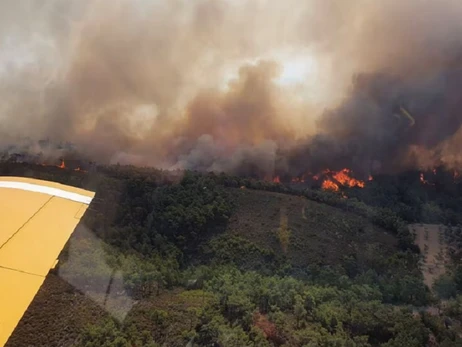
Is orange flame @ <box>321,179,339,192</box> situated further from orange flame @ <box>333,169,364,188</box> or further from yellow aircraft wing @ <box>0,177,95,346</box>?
yellow aircraft wing @ <box>0,177,95,346</box>

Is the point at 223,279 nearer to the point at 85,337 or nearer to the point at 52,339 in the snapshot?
the point at 85,337

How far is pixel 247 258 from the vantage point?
1143 inches

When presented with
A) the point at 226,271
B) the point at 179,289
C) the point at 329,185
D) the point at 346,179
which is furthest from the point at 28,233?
the point at 346,179

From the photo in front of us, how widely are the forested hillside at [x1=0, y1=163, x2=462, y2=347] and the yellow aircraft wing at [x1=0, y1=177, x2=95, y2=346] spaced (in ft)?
5.31

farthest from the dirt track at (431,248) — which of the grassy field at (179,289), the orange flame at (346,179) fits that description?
the orange flame at (346,179)

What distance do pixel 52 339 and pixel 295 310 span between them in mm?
12236

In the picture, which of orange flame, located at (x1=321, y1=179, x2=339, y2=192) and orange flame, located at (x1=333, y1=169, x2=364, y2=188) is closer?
orange flame, located at (x1=321, y1=179, x2=339, y2=192)

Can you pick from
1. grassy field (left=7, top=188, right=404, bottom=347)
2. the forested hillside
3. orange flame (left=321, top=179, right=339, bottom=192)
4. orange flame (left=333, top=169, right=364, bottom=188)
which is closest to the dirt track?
the forested hillside

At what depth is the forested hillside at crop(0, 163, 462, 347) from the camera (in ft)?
53.3

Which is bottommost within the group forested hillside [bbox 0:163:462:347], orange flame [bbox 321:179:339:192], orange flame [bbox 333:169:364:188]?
forested hillside [bbox 0:163:462:347]

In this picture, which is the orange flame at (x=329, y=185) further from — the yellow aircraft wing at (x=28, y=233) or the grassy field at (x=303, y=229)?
the yellow aircraft wing at (x=28, y=233)

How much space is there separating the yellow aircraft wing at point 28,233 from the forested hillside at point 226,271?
1618 mm

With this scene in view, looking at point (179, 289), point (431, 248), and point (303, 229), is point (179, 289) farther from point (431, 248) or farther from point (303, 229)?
point (431, 248)

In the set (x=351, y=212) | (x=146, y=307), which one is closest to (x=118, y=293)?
(x=146, y=307)
